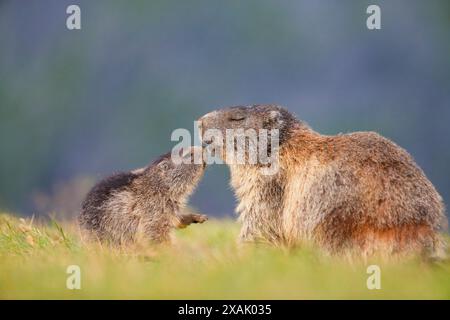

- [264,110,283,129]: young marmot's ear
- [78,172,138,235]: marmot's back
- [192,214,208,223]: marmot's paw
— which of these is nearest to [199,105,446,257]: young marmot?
[264,110,283,129]: young marmot's ear

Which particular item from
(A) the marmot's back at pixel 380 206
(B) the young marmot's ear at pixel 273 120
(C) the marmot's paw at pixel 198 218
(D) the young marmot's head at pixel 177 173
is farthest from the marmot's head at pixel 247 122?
(A) the marmot's back at pixel 380 206

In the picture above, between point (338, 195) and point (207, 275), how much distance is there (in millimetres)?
2033

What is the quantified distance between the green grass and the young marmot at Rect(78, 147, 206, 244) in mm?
712

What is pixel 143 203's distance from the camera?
31.9 ft

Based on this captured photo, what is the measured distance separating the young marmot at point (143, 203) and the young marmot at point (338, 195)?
94cm

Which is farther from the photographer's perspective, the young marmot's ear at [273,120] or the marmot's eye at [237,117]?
the marmot's eye at [237,117]

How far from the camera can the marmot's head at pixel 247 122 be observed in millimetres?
9425

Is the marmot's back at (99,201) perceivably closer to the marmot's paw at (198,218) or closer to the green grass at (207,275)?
the green grass at (207,275)

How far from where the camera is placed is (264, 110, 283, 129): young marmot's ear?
9.41 meters

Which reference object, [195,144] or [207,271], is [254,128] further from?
[207,271]

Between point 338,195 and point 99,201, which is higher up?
point 338,195

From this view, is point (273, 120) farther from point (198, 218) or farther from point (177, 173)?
point (198, 218)

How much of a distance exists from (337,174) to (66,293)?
3455mm

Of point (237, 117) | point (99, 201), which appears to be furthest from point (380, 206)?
point (99, 201)
